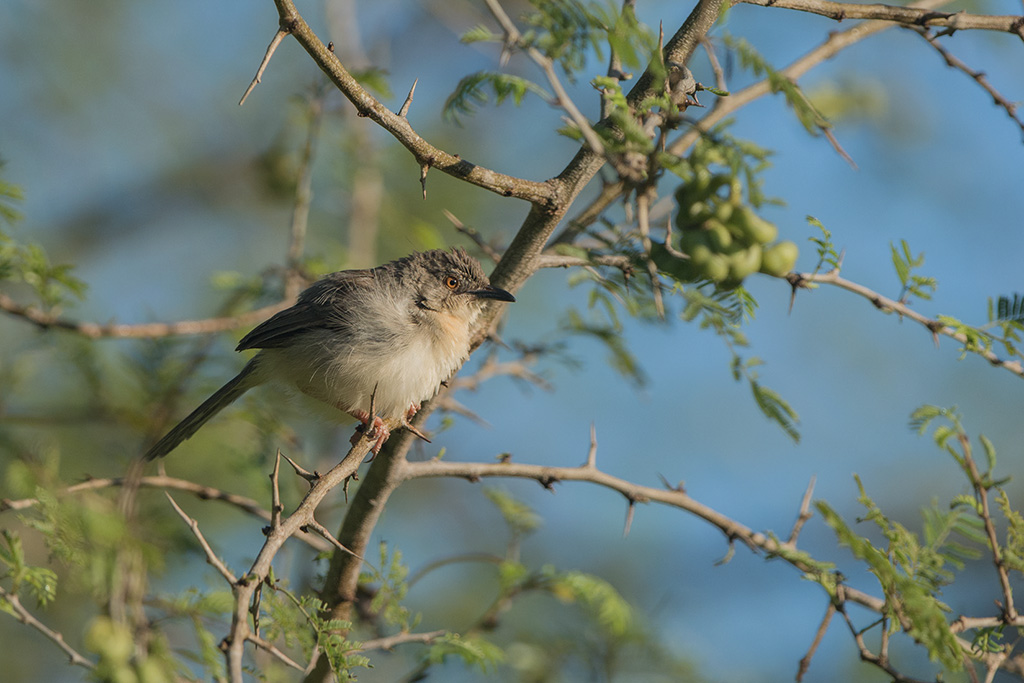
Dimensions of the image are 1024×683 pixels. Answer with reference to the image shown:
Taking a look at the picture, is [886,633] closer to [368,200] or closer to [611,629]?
[611,629]

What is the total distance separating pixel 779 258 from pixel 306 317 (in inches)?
125

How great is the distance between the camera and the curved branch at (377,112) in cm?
255

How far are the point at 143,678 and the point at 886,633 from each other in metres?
2.88

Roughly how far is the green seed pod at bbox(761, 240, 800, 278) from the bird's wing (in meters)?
2.92

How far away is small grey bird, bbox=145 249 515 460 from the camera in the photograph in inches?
173

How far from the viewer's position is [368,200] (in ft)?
22.6

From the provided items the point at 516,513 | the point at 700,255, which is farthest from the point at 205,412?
the point at 700,255

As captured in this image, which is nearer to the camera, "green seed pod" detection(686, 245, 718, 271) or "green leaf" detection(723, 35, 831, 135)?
"green leaf" detection(723, 35, 831, 135)

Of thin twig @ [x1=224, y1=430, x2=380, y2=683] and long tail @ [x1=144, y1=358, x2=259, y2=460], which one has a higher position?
long tail @ [x1=144, y1=358, x2=259, y2=460]

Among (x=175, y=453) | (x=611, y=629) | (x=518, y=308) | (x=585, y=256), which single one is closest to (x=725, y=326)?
(x=585, y=256)

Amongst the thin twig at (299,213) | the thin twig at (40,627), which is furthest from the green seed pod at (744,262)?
the thin twig at (299,213)

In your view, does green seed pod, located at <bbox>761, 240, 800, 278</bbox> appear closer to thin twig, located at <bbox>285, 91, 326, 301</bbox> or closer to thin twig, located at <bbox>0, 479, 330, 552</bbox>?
thin twig, located at <bbox>0, 479, 330, 552</bbox>

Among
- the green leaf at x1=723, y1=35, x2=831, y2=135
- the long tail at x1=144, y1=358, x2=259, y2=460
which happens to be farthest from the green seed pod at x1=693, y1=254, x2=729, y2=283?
the long tail at x1=144, y1=358, x2=259, y2=460

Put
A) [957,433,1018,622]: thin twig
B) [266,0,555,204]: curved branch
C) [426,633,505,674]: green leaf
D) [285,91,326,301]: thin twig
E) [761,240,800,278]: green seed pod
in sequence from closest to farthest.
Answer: [761,240,800,278]: green seed pod, [266,0,555,204]: curved branch, [957,433,1018,622]: thin twig, [426,633,505,674]: green leaf, [285,91,326,301]: thin twig
